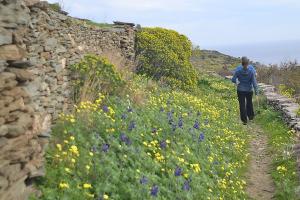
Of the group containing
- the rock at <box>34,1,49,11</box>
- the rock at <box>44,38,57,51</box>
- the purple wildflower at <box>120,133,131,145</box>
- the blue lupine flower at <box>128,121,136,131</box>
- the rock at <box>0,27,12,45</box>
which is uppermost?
the rock at <box>34,1,49,11</box>

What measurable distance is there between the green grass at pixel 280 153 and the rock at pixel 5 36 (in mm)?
5097

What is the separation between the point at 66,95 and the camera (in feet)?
26.8

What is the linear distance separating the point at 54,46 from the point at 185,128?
3635mm

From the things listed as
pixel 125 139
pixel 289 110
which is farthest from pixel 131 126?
pixel 289 110

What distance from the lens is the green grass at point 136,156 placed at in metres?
5.89

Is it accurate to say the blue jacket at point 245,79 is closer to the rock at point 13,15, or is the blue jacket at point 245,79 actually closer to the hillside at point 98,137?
the hillside at point 98,137

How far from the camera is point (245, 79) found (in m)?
13.2

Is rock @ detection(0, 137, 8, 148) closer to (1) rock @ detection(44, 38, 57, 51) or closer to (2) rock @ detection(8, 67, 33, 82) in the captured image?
(2) rock @ detection(8, 67, 33, 82)

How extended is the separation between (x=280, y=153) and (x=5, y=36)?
290 inches

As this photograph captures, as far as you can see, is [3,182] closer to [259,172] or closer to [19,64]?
[19,64]

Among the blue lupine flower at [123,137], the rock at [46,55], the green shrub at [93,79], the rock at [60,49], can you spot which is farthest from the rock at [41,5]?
the blue lupine flower at [123,137]

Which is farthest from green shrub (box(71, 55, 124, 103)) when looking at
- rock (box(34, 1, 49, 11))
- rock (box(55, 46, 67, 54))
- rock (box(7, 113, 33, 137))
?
rock (box(7, 113, 33, 137))

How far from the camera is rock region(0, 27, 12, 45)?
4.66 m

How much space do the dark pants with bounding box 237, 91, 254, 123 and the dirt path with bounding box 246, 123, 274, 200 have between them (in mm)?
880
